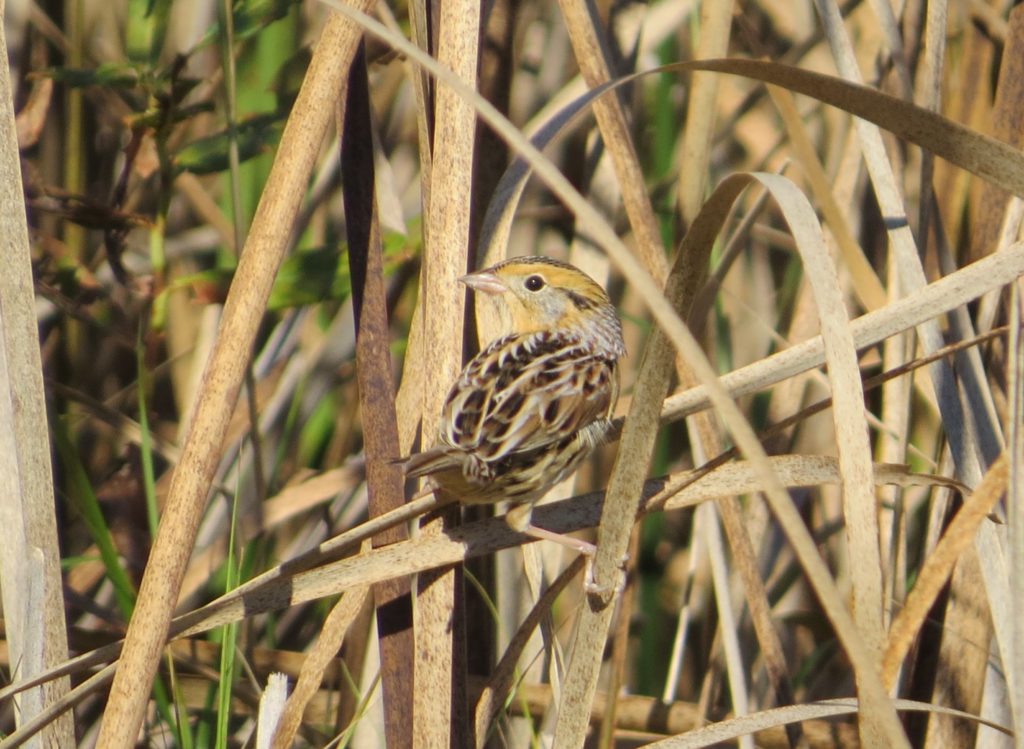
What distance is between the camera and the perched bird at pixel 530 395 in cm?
203

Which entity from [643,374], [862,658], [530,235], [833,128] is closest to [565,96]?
[530,235]

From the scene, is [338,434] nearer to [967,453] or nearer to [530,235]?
[530,235]

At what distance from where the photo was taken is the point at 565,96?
312 centimetres

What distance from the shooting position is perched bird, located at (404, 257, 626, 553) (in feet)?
6.65

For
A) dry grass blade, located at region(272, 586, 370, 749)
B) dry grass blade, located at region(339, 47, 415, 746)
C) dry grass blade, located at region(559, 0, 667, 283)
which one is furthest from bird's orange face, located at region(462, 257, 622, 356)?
dry grass blade, located at region(272, 586, 370, 749)

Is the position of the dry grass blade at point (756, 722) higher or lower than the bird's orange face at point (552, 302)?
lower

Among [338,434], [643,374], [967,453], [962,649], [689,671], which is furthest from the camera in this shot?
[689,671]

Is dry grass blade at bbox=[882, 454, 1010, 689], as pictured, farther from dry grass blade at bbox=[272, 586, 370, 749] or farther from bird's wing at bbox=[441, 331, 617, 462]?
dry grass blade at bbox=[272, 586, 370, 749]

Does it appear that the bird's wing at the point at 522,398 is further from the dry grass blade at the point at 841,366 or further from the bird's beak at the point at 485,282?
the dry grass blade at the point at 841,366

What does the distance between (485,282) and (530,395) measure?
234mm

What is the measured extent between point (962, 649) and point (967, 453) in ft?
1.46

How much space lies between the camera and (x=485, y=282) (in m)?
2.28

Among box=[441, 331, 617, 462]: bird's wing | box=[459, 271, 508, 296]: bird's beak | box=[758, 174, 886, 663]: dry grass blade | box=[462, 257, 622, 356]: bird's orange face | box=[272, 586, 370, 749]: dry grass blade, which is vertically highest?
box=[462, 257, 622, 356]: bird's orange face

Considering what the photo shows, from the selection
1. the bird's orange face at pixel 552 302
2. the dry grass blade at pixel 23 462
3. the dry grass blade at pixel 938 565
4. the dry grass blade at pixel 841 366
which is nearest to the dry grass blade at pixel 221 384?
the dry grass blade at pixel 23 462
